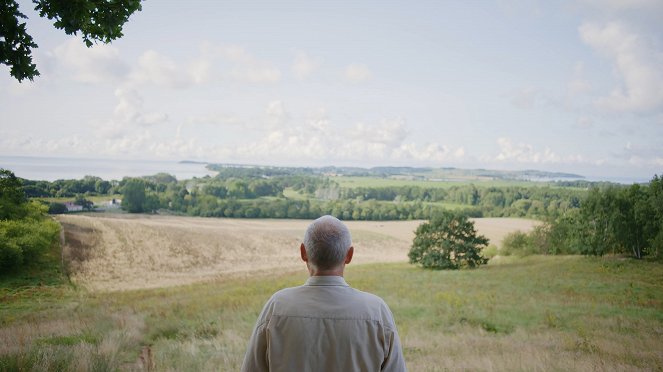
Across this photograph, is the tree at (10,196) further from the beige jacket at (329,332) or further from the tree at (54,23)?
the beige jacket at (329,332)

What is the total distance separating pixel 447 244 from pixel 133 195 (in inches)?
443

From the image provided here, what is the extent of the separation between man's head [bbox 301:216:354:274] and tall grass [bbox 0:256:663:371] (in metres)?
3.19

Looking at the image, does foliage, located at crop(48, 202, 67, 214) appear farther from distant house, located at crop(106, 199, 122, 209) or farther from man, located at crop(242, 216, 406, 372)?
man, located at crop(242, 216, 406, 372)

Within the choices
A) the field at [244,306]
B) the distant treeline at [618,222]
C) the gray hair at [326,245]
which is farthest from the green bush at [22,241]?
the distant treeline at [618,222]

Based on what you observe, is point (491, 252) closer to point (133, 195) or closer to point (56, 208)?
point (133, 195)

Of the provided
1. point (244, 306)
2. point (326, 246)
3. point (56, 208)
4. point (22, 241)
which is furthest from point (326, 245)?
point (56, 208)

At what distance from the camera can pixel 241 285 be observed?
1139 centimetres

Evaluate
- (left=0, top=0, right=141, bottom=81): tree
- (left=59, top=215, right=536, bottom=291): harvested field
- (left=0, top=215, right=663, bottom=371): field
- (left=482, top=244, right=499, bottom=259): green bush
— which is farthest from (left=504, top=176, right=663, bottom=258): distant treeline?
(left=0, top=0, right=141, bottom=81): tree

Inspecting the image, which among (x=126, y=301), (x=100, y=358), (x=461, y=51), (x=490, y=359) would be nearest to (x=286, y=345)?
(x=100, y=358)

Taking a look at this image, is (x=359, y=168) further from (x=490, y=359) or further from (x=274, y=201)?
(x=490, y=359)

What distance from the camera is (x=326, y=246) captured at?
5.38 feet

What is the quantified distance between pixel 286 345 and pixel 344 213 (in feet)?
43.2

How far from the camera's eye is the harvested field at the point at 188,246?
9.47 metres

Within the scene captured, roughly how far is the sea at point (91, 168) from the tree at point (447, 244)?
8.30m
